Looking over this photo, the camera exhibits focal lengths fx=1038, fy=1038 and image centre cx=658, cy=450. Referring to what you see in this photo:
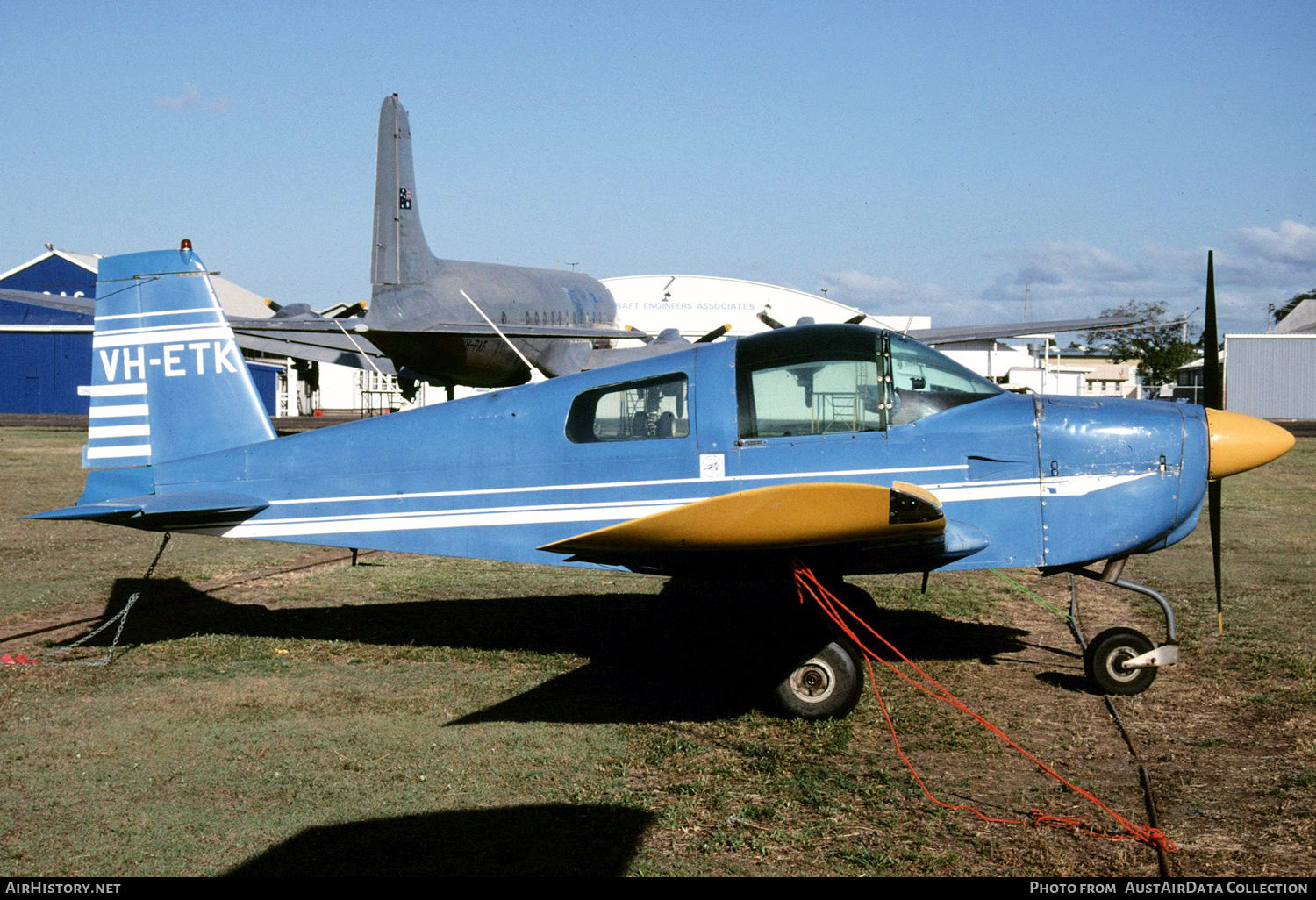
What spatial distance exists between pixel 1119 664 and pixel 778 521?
9.31 feet

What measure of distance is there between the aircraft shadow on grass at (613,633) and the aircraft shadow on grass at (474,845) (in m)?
1.52

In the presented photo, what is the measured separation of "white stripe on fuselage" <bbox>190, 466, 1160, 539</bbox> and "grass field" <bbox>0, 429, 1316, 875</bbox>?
101 centimetres

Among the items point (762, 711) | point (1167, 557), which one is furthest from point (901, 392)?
point (1167, 557)

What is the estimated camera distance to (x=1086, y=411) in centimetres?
658

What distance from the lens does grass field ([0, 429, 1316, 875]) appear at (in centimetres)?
434

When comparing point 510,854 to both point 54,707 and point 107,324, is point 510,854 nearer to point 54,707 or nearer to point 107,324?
point 54,707

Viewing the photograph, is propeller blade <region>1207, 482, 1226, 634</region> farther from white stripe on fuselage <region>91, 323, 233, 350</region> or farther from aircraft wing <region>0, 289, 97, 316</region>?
aircraft wing <region>0, 289, 97, 316</region>

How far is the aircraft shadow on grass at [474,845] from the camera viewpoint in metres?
4.15

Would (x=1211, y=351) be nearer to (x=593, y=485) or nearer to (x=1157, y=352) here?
(x=593, y=485)

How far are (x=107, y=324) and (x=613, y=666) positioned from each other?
178 inches

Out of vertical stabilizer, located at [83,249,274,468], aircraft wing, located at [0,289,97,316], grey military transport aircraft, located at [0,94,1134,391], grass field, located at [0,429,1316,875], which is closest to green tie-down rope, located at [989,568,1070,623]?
grass field, located at [0,429,1316,875]

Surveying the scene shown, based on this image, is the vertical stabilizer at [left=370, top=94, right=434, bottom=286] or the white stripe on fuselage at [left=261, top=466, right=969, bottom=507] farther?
the vertical stabilizer at [left=370, top=94, right=434, bottom=286]

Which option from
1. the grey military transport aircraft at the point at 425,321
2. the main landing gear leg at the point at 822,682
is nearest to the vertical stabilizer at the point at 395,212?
the grey military transport aircraft at the point at 425,321

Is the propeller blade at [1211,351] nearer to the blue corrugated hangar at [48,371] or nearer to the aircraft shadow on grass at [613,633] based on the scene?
the aircraft shadow on grass at [613,633]
